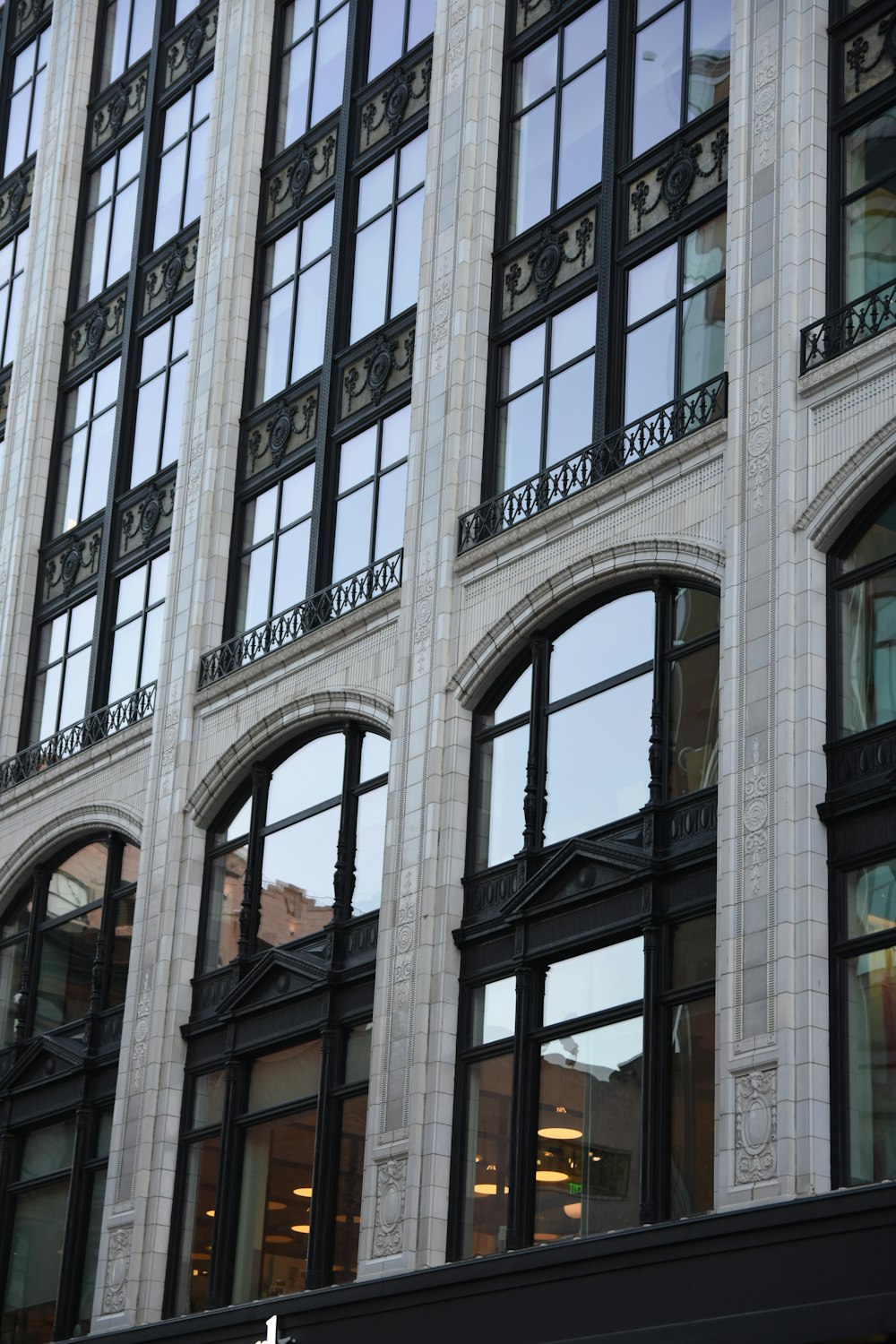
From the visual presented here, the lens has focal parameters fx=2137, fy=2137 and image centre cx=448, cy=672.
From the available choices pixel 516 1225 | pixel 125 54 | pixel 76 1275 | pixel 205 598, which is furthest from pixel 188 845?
pixel 125 54

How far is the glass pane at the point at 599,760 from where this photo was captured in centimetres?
2383

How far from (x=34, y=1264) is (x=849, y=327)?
19.0m

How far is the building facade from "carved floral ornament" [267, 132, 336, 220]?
10 cm

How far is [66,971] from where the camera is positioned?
34125 mm

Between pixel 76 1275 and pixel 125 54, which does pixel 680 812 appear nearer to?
pixel 76 1275

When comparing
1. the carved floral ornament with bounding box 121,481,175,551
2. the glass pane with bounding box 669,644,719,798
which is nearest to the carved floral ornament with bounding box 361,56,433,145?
the carved floral ornament with bounding box 121,481,175,551

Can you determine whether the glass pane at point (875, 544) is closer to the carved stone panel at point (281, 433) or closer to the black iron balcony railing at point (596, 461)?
the black iron balcony railing at point (596, 461)

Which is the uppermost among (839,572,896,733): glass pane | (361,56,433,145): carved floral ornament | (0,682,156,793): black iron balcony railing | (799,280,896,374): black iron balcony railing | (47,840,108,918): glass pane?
(361,56,433,145): carved floral ornament

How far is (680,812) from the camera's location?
74.8ft

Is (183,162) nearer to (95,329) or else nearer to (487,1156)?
(95,329)

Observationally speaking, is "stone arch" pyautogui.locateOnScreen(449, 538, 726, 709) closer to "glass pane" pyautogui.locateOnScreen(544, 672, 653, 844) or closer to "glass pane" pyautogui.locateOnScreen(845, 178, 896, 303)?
"glass pane" pyautogui.locateOnScreen(544, 672, 653, 844)

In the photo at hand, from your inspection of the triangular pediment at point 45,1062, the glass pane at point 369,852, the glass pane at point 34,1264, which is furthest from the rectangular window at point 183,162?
the glass pane at point 34,1264

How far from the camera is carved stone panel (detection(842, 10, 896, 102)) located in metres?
23.3

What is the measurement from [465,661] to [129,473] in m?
12.1
